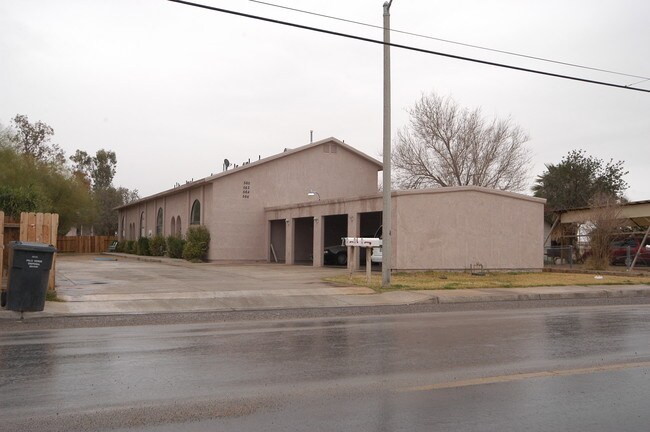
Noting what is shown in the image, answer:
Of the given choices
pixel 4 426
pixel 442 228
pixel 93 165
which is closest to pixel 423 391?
pixel 4 426

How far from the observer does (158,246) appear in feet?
133

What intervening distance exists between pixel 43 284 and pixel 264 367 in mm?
6785

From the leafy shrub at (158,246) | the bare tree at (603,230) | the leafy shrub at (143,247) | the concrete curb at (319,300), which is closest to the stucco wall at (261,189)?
the leafy shrub at (158,246)

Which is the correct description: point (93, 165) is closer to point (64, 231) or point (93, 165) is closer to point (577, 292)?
point (64, 231)

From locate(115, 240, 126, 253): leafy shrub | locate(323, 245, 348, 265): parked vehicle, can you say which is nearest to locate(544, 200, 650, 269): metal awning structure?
locate(323, 245, 348, 265): parked vehicle

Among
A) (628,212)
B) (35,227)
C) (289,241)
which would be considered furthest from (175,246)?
(628,212)

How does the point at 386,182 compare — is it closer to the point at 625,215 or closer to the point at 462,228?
A: the point at 462,228

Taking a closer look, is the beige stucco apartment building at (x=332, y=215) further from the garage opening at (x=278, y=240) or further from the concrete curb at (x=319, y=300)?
the concrete curb at (x=319, y=300)

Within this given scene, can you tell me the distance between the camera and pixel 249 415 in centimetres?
557

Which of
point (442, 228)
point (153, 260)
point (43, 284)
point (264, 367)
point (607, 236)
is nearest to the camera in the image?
point (264, 367)

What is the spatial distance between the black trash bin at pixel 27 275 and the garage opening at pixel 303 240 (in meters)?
24.0

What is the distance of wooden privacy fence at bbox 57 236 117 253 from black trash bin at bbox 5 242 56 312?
4667cm

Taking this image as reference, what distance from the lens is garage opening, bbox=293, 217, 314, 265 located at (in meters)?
36.2

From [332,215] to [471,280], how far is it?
11560 mm
